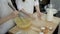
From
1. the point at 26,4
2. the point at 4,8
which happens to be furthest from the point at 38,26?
the point at 4,8

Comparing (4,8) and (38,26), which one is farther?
(38,26)

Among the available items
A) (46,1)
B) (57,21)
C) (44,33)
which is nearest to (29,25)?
(44,33)

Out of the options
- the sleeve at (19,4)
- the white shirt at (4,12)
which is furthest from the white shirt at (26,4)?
the white shirt at (4,12)

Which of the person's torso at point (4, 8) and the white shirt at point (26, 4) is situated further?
the white shirt at point (26, 4)

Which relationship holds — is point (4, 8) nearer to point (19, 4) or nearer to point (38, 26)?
point (19, 4)

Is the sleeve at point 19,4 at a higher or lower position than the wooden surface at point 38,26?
higher

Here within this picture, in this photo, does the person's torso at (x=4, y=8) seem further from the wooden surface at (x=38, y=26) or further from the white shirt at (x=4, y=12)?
the wooden surface at (x=38, y=26)

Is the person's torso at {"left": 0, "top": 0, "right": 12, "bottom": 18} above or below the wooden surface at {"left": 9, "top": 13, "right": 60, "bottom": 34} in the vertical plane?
above

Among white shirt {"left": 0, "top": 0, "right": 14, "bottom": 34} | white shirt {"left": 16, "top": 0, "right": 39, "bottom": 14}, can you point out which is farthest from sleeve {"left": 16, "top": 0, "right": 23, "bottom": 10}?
white shirt {"left": 0, "top": 0, "right": 14, "bottom": 34}

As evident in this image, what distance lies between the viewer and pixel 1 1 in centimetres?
93

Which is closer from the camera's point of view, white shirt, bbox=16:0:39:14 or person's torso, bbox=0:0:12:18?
person's torso, bbox=0:0:12:18

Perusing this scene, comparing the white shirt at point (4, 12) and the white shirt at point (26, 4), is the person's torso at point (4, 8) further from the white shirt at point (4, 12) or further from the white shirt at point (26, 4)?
the white shirt at point (26, 4)

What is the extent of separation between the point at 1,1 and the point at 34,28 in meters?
0.41

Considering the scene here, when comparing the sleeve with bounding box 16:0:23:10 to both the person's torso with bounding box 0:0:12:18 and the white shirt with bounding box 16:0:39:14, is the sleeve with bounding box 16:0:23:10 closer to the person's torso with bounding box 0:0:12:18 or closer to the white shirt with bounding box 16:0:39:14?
the white shirt with bounding box 16:0:39:14
